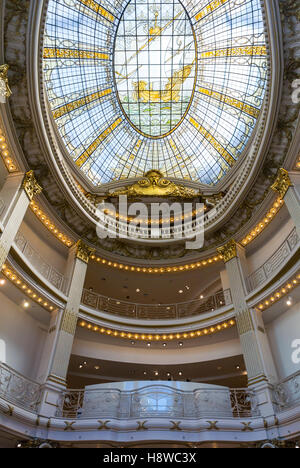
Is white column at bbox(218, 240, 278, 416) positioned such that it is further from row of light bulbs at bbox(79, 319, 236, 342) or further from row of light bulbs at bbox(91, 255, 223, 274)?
row of light bulbs at bbox(91, 255, 223, 274)

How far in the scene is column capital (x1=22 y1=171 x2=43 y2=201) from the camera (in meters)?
14.2

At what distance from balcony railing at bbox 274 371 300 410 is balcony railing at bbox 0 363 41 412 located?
8.74m

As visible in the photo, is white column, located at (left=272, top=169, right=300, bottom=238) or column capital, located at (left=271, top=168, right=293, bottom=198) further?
column capital, located at (left=271, top=168, right=293, bottom=198)

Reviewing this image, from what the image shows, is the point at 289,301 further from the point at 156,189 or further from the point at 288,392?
the point at 156,189

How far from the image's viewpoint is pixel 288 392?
11477mm

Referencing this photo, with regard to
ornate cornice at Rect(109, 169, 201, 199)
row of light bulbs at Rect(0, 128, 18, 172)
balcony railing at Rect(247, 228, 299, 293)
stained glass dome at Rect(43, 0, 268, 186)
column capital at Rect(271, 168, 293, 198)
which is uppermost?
stained glass dome at Rect(43, 0, 268, 186)

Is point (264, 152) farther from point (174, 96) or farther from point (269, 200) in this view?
point (174, 96)

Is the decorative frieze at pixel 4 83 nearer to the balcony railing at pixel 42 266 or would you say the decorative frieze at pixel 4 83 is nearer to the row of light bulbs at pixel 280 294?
the balcony railing at pixel 42 266

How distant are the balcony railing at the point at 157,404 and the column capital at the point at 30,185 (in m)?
8.52

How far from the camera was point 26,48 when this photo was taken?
11781 millimetres

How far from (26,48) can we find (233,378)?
17.4 meters

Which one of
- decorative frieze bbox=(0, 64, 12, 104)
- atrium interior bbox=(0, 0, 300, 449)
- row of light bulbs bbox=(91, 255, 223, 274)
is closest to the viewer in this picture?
atrium interior bbox=(0, 0, 300, 449)

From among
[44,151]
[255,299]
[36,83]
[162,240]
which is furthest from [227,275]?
[36,83]

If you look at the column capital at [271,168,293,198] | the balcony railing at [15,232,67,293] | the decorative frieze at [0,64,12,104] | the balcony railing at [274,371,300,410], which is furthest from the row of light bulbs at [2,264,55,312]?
the column capital at [271,168,293,198]
